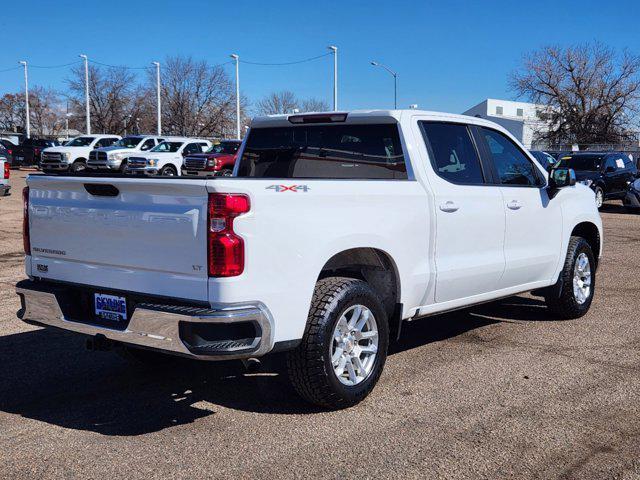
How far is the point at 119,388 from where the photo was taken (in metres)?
5.06

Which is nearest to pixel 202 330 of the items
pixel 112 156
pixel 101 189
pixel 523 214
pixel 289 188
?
pixel 289 188

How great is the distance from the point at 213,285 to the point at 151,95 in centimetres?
7418

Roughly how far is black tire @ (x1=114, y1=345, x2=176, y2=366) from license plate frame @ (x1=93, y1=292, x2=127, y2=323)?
3.54ft

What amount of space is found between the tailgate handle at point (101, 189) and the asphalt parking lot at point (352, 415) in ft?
4.62

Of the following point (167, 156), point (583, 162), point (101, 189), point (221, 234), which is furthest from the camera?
point (167, 156)

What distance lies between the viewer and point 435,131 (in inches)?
221

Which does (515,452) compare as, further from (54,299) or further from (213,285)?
(54,299)

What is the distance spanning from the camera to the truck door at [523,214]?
19.7ft

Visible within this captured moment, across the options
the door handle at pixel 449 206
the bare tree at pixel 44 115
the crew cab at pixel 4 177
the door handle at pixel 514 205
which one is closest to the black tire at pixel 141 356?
the door handle at pixel 449 206

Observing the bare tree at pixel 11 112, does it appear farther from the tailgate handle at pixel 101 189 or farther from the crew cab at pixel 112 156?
the tailgate handle at pixel 101 189

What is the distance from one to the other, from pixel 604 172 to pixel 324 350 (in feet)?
66.9

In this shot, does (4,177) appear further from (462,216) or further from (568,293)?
(462,216)

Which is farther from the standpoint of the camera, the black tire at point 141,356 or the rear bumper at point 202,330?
the black tire at point 141,356

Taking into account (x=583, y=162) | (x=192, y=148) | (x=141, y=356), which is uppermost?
(x=192, y=148)
